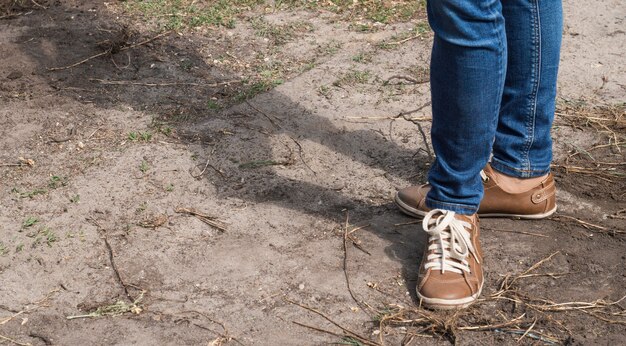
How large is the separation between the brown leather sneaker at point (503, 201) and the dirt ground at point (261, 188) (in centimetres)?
4

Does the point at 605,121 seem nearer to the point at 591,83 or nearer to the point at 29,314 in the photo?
the point at 591,83

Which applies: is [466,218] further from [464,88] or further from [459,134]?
[464,88]

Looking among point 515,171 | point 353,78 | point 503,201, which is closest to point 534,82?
point 515,171

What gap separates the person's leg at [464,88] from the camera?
2.38 m

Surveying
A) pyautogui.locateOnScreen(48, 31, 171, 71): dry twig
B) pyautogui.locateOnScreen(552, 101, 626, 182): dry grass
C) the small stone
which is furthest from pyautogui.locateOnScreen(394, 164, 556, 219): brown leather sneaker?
the small stone

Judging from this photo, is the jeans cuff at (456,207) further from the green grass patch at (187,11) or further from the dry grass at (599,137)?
the green grass patch at (187,11)

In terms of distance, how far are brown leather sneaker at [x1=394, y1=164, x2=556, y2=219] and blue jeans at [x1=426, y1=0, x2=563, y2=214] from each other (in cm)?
6

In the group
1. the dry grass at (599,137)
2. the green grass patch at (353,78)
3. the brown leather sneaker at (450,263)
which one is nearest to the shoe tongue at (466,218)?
the brown leather sneaker at (450,263)

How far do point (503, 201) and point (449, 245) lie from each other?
16.8 inches

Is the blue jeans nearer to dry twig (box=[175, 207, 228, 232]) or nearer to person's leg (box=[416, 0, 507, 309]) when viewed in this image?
person's leg (box=[416, 0, 507, 309])

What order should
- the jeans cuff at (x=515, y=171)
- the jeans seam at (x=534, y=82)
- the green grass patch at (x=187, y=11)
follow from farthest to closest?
the green grass patch at (x=187, y=11)
the jeans cuff at (x=515, y=171)
the jeans seam at (x=534, y=82)

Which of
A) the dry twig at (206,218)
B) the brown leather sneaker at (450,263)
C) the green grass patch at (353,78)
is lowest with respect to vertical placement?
the green grass patch at (353,78)

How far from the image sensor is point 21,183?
3.29m

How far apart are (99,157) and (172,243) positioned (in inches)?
27.2
